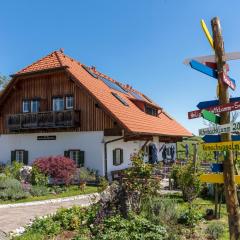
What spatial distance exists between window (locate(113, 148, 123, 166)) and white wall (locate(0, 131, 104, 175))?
1.28 meters

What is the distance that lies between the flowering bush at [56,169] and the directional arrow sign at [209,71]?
14.2 metres

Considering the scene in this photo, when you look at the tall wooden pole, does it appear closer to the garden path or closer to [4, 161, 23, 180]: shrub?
the garden path

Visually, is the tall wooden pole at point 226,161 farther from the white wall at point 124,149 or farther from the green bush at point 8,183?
the white wall at point 124,149

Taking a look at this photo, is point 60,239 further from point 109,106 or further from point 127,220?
point 109,106

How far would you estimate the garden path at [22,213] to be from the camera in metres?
10.3

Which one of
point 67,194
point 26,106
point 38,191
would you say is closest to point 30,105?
point 26,106

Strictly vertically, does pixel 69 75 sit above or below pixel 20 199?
above

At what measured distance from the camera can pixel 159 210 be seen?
9.18 m

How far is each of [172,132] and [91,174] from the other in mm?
9264

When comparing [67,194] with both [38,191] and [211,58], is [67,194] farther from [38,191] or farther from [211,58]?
[211,58]

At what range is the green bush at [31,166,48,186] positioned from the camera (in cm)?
1828

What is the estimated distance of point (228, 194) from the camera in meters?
5.68

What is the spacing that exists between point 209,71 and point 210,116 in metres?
0.69

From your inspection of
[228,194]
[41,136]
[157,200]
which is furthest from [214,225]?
[41,136]
